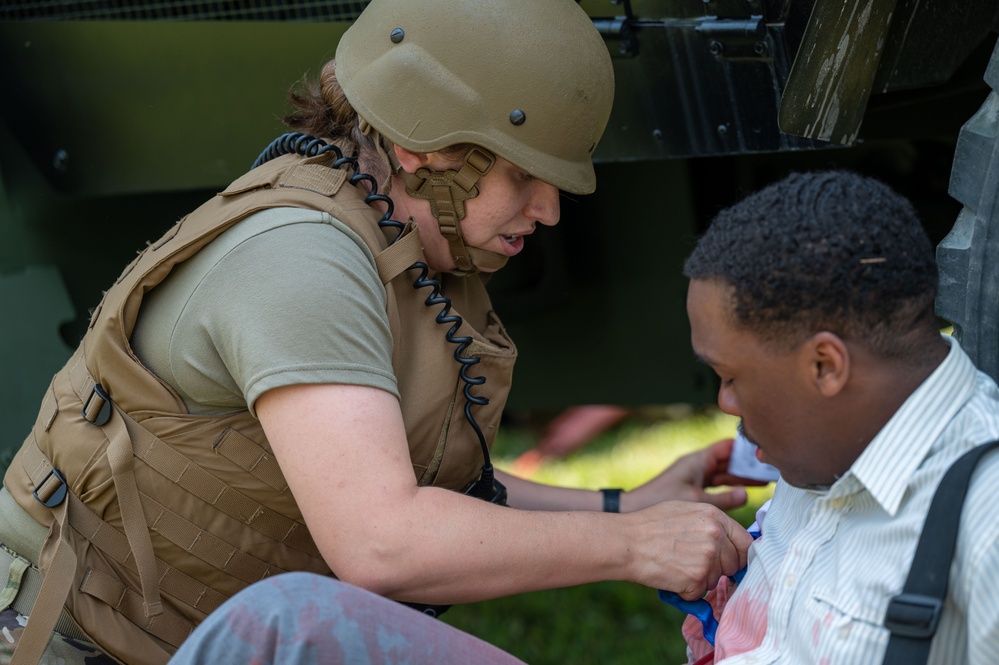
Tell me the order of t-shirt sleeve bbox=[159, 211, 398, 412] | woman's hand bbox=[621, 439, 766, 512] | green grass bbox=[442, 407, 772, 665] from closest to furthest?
1. t-shirt sleeve bbox=[159, 211, 398, 412]
2. woman's hand bbox=[621, 439, 766, 512]
3. green grass bbox=[442, 407, 772, 665]

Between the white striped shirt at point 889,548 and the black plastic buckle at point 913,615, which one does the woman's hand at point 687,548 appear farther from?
the black plastic buckle at point 913,615

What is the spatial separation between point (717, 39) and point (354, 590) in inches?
48.8

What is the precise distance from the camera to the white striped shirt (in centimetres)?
131

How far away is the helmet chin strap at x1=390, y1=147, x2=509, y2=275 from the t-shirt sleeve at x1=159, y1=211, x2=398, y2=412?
0.20 metres

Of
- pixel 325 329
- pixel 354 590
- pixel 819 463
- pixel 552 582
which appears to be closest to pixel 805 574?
pixel 819 463

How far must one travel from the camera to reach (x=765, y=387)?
1.53 metres

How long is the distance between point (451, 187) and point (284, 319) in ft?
1.44

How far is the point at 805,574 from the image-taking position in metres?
1.56

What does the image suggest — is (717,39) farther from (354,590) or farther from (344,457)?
(354,590)

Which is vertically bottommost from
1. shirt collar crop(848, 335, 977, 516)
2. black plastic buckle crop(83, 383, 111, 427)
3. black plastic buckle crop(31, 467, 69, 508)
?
→ black plastic buckle crop(31, 467, 69, 508)

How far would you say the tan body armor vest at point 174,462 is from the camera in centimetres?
197

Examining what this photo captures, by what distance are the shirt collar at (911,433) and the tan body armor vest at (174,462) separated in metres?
0.83

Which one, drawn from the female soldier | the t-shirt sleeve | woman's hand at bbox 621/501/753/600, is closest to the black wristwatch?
the female soldier

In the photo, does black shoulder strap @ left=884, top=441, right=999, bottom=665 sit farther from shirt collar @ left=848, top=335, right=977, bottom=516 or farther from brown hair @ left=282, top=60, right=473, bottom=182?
brown hair @ left=282, top=60, right=473, bottom=182
